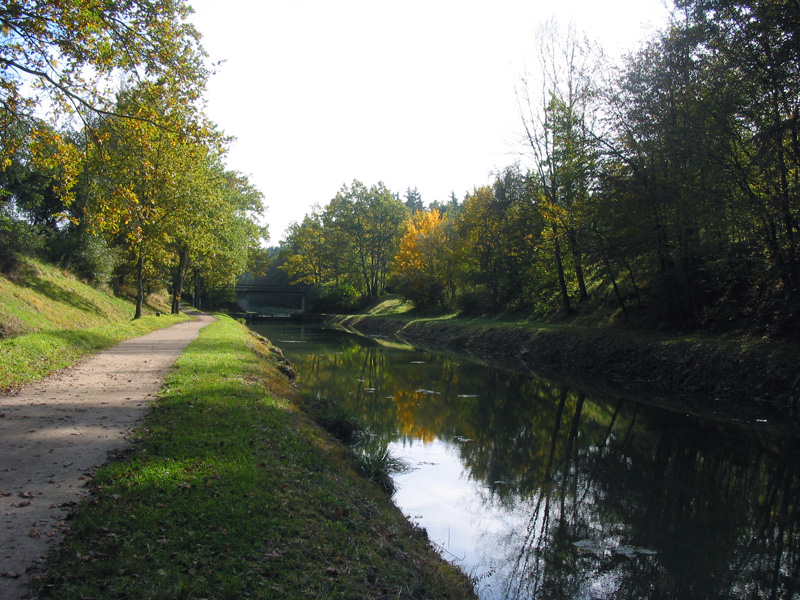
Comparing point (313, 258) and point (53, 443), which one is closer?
point (53, 443)

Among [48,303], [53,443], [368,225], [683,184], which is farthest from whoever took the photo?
[368,225]

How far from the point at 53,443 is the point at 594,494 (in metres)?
7.89

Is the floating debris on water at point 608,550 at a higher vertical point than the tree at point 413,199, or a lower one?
lower

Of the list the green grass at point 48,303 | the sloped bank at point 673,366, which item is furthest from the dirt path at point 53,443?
the sloped bank at point 673,366

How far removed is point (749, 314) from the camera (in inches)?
731

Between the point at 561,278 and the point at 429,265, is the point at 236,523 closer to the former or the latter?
the point at 561,278

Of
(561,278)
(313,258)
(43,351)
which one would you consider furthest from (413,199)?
(43,351)

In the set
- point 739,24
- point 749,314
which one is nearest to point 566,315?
point 749,314

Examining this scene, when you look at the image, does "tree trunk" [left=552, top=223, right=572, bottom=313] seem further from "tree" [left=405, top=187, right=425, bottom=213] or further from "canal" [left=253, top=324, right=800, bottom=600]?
"tree" [left=405, top=187, right=425, bottom=213]

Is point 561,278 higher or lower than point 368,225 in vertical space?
lower

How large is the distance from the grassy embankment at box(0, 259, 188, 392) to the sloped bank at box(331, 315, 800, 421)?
52.8 feet

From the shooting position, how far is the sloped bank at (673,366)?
48.3 feet

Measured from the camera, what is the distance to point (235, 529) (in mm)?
4887

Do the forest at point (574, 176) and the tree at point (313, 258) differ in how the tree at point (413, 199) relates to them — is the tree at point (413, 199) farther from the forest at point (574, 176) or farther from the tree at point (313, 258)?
the forest at point (574, 176)
